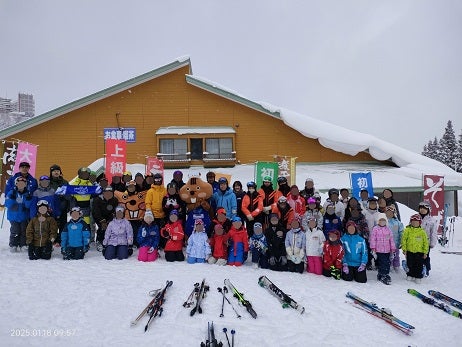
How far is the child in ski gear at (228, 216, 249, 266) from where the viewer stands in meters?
6.86

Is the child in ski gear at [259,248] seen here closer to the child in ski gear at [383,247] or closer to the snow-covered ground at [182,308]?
the snow-covered ground at [182,308]

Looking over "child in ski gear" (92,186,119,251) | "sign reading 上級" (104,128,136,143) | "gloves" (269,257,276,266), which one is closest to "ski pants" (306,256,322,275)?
"gloves" (269,257,276,266)

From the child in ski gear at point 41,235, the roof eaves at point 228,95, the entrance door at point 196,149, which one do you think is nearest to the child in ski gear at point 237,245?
the child in ski gear at point 41,235

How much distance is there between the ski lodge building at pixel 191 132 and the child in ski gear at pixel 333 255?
9.54 meters

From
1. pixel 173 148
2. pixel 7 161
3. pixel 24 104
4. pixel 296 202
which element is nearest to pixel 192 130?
pixel 173 148

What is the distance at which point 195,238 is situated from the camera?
6918 millimetres

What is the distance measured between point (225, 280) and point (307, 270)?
6.61 feet

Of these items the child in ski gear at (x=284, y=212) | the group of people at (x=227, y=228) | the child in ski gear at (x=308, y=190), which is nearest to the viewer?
the group of people at (x=227, y=228)

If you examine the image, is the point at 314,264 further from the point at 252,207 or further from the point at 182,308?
the point at 182,308

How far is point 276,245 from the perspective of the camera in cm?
681

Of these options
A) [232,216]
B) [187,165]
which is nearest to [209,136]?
[187,165]

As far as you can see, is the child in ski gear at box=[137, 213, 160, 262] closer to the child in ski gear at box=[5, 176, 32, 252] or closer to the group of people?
the group of people

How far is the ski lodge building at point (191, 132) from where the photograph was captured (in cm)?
1597

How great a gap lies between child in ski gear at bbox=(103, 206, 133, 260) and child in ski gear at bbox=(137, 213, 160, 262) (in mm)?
235
